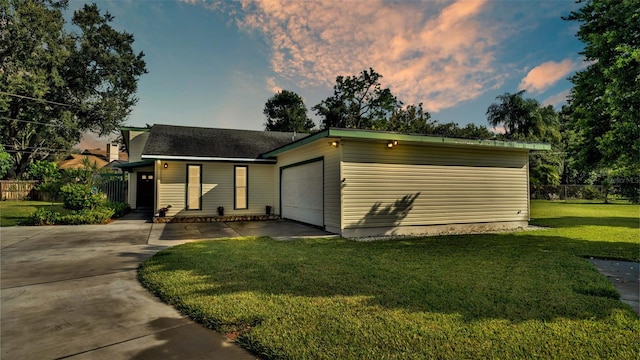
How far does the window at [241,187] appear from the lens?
507 inches

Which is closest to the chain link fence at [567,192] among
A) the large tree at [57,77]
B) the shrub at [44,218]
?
the shrub at [44,218]

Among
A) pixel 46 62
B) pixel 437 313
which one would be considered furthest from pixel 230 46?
pixel 46 62

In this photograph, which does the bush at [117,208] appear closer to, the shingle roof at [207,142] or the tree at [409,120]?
the shingle roof at [207,142]

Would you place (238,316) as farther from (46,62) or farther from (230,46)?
(46,62)

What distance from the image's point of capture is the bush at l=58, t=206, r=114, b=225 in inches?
412

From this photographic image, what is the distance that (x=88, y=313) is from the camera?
331 cm

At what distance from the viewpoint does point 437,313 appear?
10.6 ft

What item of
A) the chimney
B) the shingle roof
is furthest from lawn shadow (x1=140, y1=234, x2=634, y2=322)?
the chimney

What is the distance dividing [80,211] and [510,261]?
514 inches

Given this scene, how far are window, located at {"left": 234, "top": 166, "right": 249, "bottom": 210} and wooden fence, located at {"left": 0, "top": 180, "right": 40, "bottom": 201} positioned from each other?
18.8 metres

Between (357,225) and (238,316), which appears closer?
(238,316)

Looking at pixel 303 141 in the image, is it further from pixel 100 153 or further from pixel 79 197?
pixel 100 153

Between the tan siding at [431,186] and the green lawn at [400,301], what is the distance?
2205 mm

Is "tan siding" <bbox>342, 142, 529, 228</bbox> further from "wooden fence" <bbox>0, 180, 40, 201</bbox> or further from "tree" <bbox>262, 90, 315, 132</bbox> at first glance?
"tree" <bbox>262, 90, 315, 132</bbox>
